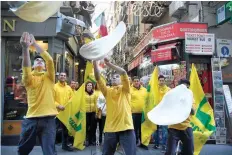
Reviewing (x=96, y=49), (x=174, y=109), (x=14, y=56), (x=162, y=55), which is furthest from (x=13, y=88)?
(x=174, y=109)

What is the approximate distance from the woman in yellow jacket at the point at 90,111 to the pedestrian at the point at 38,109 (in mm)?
3845

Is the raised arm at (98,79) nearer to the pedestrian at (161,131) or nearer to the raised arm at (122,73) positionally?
the raised arm at (122,73)

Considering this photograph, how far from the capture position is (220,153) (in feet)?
26.3

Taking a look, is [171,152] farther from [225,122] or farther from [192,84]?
[225,122]

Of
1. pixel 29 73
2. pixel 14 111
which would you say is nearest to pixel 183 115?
pixel 29 73

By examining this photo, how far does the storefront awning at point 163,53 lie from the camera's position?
11.3 meters

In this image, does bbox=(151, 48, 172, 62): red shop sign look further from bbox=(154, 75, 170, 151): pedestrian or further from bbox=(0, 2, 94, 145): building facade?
bbox=(0, 2, 94, 145): building facade

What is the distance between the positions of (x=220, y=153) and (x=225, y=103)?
1.88 m

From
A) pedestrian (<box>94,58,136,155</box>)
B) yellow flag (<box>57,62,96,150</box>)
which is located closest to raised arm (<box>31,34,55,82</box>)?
pedestrian (<box>94,58,136,155</box>)

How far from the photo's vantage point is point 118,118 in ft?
16.3

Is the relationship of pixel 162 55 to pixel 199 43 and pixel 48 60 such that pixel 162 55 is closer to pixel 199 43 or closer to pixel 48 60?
pixel 199 43

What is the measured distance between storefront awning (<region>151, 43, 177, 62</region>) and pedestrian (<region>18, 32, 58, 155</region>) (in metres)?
6.99

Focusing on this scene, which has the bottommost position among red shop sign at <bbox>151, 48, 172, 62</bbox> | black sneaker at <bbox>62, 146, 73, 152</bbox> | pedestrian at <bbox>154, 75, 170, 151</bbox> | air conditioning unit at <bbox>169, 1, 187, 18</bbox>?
black sneaker at <bbox>62, 146, 73, 152</bbox>

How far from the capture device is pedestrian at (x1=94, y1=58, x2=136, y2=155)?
4.85m
